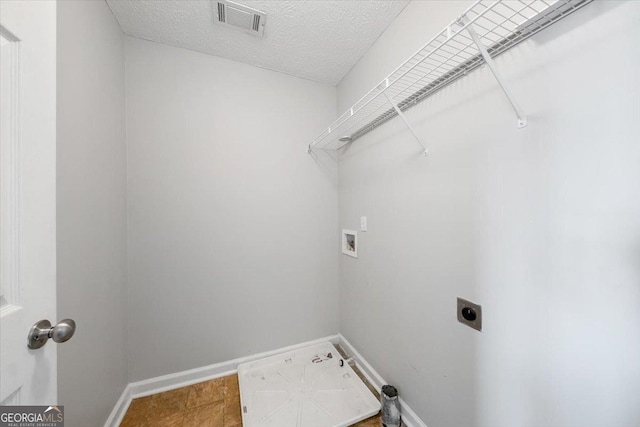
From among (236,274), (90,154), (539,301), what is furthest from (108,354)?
(539,301)

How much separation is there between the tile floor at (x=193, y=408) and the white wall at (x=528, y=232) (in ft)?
2.47

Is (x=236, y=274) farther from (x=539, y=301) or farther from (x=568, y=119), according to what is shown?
(x=568, y=119)

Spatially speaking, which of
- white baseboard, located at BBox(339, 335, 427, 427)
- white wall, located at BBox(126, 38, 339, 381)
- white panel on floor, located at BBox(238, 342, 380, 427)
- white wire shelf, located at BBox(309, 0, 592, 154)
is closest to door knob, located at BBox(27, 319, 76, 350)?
white wall, located at BBox(126, 38, 339, 381)

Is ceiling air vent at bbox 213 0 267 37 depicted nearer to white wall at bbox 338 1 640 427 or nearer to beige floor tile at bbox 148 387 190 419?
white wall at bbox 338 1 640 427

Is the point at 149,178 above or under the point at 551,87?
under

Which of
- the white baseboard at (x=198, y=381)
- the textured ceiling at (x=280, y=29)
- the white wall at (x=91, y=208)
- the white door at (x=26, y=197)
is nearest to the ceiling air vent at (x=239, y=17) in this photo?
the textured ceiling at (x=280, y=29)

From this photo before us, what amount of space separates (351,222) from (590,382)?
1443mm

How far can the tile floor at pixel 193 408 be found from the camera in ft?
4.36

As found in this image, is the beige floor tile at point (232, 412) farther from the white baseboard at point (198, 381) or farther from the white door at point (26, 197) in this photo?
the white door at point (26, 197)

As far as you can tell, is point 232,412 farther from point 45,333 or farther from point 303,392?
point 45,333

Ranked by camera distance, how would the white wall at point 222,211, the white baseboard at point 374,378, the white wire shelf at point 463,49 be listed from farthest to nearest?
the white wall at point 222,211
the white baseboard at point 374,378
the white wire shelf at point 463,49

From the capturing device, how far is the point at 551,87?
713mm

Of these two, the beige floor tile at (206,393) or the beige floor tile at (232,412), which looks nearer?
the beige floor tile at (232,412)

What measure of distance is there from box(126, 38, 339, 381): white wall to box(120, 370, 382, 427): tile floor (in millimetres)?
160
